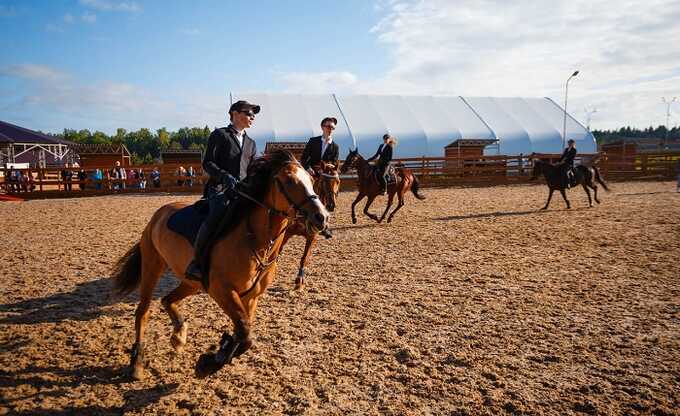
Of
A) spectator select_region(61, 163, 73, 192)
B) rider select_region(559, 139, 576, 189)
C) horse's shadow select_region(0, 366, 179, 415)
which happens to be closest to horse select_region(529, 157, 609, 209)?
rider select_region(559, 139, 576, 189)

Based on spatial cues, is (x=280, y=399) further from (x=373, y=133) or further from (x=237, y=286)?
(x=373, y=133)

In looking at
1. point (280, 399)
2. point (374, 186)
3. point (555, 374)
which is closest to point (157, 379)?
point (280, 399)

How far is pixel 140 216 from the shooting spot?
13.8m

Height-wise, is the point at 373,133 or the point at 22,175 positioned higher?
the point at 373,133

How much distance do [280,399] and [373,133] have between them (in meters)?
27.9

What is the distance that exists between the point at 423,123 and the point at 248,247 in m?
30.4

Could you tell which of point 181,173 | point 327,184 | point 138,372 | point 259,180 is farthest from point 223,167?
point 181,173

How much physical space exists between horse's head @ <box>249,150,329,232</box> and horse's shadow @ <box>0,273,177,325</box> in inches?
132

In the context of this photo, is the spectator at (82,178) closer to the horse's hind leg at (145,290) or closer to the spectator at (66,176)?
the spectator at (66,176)

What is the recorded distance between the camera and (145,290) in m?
4.09

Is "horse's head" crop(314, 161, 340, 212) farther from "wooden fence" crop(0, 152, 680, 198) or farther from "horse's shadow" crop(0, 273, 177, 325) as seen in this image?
"wooden fence" crop(0, 152, 680, 198)

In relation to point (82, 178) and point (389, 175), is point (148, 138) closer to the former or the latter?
point (82, 178)

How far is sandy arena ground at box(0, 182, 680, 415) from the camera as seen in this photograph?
333cm

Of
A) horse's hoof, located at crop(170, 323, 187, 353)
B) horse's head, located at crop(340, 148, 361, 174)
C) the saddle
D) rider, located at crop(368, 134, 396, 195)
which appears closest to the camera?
horse's hoof, located at crop(170, 323, 187, 353)
